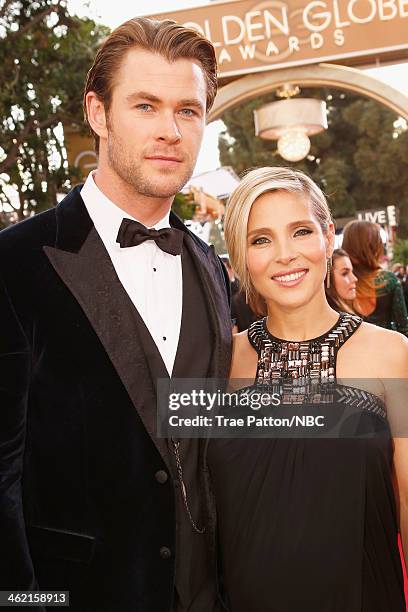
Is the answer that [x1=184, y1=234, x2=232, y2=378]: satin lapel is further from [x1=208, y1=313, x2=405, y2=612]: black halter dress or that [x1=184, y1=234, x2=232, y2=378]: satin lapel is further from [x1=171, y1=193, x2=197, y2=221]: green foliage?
[x1=171, y1=193, x2=197, y2=221]: green foliage

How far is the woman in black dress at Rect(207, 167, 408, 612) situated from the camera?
1.93m

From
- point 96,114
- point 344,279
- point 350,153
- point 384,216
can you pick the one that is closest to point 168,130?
point 96,114

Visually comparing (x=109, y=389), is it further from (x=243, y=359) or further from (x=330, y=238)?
(x=330, y=238)

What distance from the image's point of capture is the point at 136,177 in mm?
2061

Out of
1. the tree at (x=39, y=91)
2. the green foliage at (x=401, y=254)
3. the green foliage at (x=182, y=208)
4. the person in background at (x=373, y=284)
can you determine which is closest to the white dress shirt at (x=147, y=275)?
the person in background at (x=373, y=284)

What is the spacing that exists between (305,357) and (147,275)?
0.53m

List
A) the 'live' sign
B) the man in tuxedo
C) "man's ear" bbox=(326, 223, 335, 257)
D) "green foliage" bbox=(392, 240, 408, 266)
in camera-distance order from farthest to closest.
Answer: the 'live' sign
"green foliage" bbox=(392, 240, 408, 266)
"man's ear" bbox=(326, 223, 335, 257)
the man in tuxedo

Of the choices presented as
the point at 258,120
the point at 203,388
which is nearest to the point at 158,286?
the point at 203,388

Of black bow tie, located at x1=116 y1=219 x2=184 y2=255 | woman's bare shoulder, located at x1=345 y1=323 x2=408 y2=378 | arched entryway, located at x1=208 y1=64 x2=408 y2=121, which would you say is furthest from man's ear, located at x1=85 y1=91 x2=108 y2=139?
arched entryway, located at x1=208 y1=64 x2=408 y2=121

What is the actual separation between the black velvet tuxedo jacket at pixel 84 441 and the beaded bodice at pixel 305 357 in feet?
1.45

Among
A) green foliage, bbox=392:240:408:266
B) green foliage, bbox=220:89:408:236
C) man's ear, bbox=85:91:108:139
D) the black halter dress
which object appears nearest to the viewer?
the black halter dress

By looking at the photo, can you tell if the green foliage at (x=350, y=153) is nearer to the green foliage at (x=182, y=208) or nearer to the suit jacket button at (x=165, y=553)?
the green foliage at (x=182, y=208)

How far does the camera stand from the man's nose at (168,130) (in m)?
2.05

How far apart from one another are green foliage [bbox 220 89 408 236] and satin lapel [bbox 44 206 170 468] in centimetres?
2492
